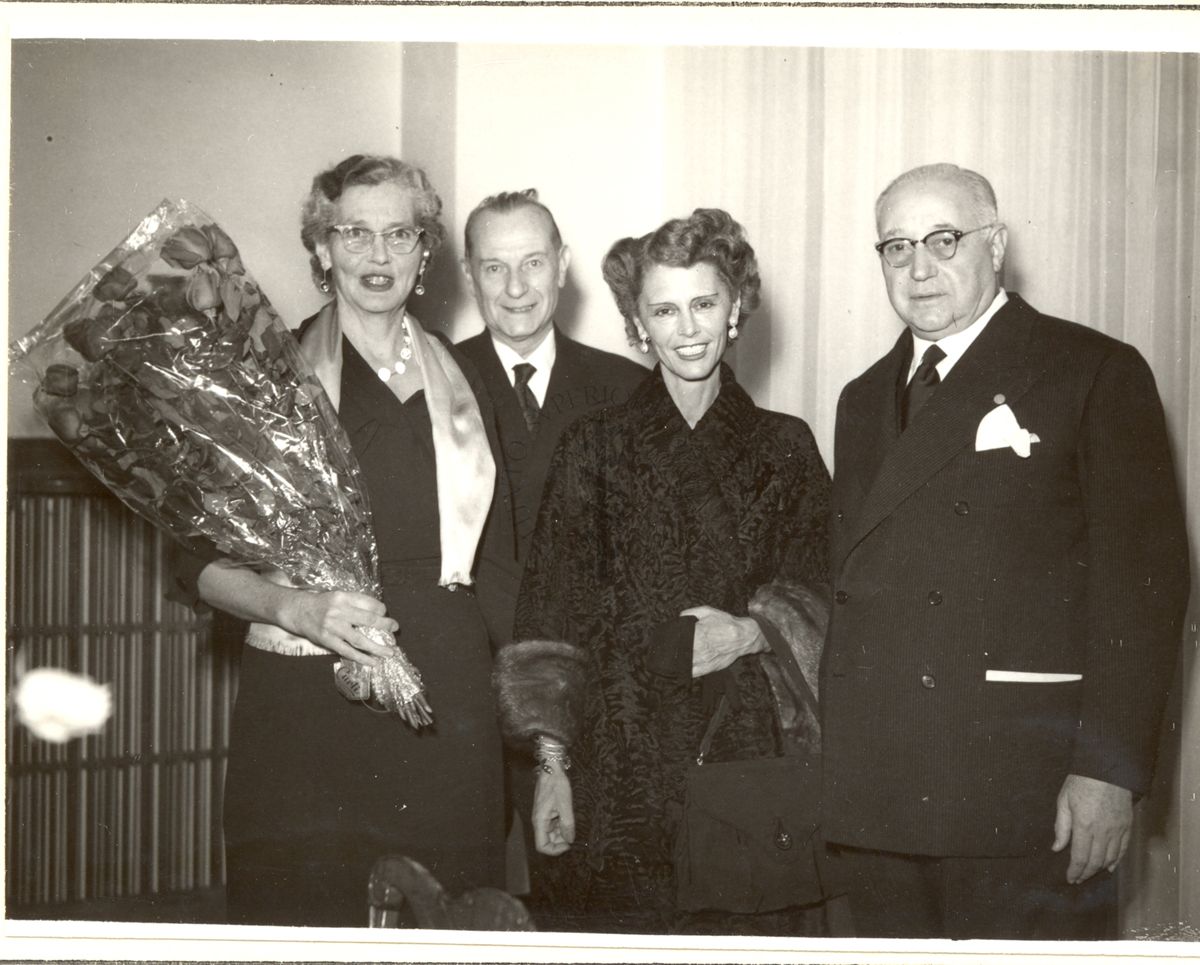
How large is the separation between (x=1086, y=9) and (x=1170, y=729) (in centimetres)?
143

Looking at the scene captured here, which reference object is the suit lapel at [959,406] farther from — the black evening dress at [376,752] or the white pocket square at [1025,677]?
the black evening dress at [376,752]

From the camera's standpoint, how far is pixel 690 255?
2395 mm

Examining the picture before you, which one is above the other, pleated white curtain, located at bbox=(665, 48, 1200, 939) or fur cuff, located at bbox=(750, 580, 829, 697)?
pleated white curtain, located at bbox=(665, 48, 1200, 939)

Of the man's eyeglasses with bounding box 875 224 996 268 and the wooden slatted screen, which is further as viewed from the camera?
the wooden slatted screen

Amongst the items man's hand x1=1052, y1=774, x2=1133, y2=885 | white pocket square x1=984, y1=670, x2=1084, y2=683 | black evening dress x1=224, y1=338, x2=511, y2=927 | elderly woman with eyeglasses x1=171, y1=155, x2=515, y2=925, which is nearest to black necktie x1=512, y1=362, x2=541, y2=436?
elderly woman with eyeglasses x1=171, y1=155, x2=515, y2=925

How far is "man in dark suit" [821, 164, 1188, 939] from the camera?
85.4 inches

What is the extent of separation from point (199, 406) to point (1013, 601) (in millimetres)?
1519

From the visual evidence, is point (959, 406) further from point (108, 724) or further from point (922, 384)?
point (108, 724)

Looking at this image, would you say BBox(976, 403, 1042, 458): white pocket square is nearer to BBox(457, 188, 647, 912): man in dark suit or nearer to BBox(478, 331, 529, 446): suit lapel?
BBox(457, 188, 647, 912): man in dark suit

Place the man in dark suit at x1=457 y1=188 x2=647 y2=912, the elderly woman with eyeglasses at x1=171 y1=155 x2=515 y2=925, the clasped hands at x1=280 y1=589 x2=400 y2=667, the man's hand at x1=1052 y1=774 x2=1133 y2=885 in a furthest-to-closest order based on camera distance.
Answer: the man in dark suit at x1=457 y1=188 x2=647 y2=912 < the elderly woman with eyeglasses at x1=171 y1=155 x2=515 y2=925 < the clasped hands at x1=280 y1=589 x2=400 y2=667 < the man's hand at x1=1052 y1=774 x2=1133 y2=885

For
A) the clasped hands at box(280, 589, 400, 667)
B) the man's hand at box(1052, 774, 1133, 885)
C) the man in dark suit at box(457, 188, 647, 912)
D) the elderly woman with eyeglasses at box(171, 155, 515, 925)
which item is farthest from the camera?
the man in dark suit at box(457, 188, 647, 912)

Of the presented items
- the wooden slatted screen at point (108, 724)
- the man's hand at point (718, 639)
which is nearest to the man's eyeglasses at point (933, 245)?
the man's hand at point (718, 639)

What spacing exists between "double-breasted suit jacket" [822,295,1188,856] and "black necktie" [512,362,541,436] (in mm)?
Answer: 704

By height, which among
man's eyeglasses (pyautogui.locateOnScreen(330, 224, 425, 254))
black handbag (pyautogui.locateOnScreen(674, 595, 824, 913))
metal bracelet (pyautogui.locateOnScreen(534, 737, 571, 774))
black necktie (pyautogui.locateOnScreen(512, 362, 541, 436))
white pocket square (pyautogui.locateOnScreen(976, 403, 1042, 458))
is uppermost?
man's eyeglasses (pyautogui.locateOnScreen(330, 224, 425, 254))
